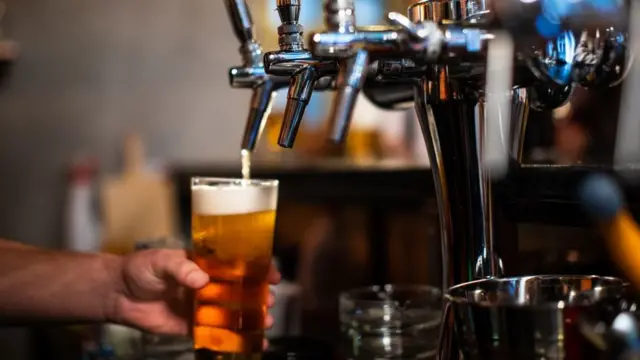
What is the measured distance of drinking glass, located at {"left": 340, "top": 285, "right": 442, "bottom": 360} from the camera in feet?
2.74

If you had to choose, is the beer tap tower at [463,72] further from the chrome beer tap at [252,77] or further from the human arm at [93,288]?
the human arm at [93,288]

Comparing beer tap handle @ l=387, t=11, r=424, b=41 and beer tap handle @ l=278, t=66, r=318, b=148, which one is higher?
beer tap handle @ l=387, t=11, r=424, b=41

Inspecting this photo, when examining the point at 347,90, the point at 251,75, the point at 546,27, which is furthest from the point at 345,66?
the point at 251,75

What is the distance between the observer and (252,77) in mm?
812

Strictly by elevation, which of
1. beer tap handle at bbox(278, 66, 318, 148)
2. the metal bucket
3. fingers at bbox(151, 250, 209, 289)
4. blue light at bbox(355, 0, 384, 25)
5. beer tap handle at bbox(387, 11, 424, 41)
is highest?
blue light at bbox(355, 0, 384, 25)

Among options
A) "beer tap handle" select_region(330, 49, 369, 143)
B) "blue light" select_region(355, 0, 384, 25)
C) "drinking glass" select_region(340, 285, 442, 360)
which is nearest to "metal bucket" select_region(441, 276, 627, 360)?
"beer tap handle" select_region(330, 49, 369, 143)

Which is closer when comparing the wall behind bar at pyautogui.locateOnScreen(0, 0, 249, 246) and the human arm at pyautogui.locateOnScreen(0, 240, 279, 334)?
the human arm at pyautogui.locateOnScreen(0, 240, 279, 334)

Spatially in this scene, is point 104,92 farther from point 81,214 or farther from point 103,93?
point 81,214

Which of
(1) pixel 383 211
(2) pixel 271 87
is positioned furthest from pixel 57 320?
(1) pixel 383 211

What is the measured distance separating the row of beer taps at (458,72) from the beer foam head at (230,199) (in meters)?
0.05

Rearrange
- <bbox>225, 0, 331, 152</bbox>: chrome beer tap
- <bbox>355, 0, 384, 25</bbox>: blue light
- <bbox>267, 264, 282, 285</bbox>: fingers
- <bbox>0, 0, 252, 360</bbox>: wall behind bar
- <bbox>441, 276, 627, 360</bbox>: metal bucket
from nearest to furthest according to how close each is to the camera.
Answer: <bbox>441, 276, 627, 360</bbox>: metal bucket
<bbox>225, 0, 331, 152</bbox>: chrome beer tap
<bbox>267, 264, 282, 285</bbox>: fingers
<bbox>0, 0, 252, 360</bbox>: wall behind bar
<bbox>355, 0, 384, 25</bbox>: blue light

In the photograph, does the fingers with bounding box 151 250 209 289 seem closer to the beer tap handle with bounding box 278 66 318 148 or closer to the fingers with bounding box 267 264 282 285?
the fingers with bounding box 267 264 282 285

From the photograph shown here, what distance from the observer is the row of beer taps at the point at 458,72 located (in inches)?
22.3

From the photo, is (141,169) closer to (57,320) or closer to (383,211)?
(383,211)
